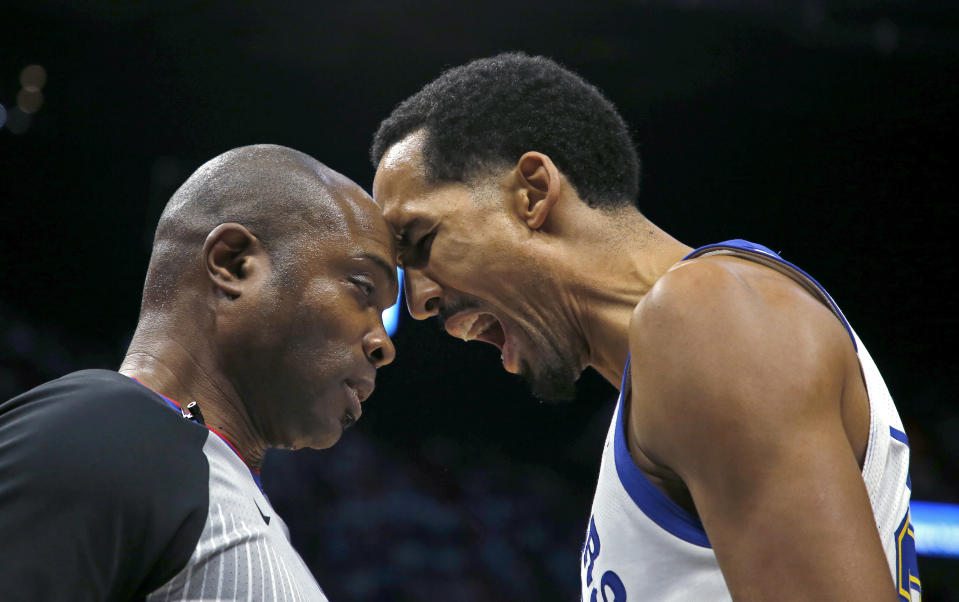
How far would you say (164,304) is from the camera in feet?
4.76

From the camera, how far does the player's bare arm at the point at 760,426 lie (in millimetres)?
990

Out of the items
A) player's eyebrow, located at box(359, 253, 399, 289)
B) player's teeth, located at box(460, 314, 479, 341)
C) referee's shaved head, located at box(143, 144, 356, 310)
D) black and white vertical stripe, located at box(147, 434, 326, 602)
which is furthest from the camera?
player's teeth, located at box(460, 314, 479, 341)

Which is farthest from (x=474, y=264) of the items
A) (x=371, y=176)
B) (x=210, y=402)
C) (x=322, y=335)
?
(x=371, y=176)

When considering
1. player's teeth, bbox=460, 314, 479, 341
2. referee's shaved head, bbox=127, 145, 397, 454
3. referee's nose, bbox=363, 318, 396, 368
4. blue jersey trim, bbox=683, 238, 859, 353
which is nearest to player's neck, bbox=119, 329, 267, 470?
referee's shaved head, bbox=127, 145, 397, 454

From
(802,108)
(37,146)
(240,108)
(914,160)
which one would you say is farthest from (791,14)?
(37,146)

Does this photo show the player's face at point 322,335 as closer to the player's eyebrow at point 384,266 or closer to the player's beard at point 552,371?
the player's eyebrow at point 384,266

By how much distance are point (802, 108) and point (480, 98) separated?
3.57 metres

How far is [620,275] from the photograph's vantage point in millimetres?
1699

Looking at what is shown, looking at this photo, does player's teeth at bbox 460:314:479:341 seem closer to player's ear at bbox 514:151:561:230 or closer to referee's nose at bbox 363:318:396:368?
player's ear at bbox 514:151:561:230

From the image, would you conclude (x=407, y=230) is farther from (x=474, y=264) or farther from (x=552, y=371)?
(x=552, y=371)

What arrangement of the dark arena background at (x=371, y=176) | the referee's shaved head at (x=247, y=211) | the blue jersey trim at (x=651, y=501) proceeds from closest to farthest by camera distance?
the blue jersey trim at (x=651, y=501)
the referee's shaved head at (x=247, y=211)
the dark arena background at (x=371, y=176)

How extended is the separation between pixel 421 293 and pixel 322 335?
0.48 meters

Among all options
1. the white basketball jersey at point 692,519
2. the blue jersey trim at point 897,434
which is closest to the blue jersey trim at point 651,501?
the white basketball jersey at point 692,519

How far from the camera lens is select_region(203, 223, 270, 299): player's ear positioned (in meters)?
1.44
